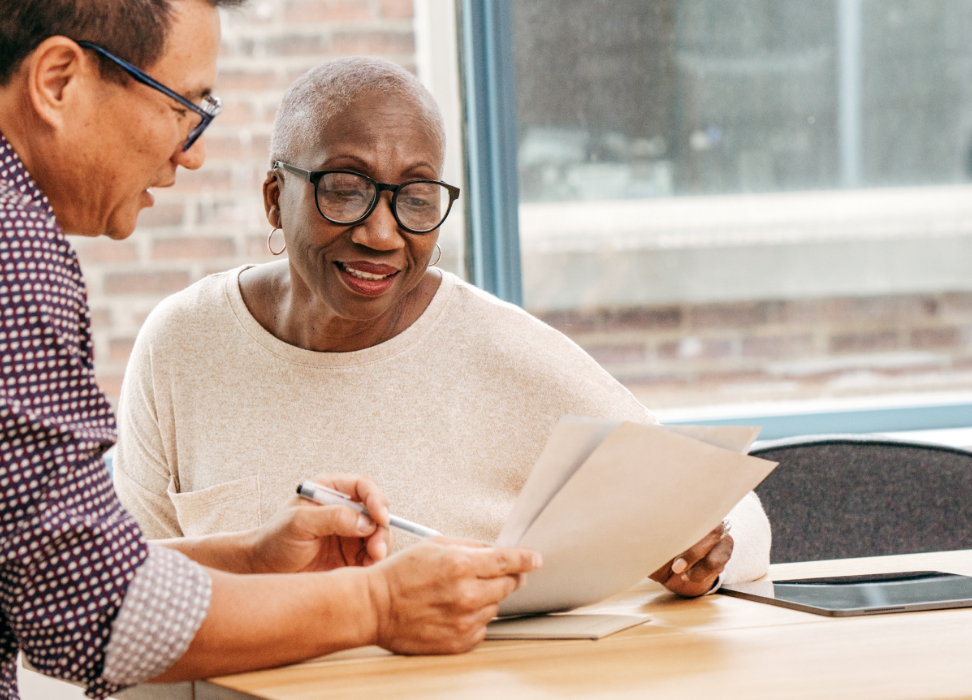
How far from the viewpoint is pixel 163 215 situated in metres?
2.38

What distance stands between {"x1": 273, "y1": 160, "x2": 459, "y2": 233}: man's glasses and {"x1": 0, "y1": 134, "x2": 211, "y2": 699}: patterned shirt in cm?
60

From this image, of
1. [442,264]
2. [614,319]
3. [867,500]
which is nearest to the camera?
[867,500]

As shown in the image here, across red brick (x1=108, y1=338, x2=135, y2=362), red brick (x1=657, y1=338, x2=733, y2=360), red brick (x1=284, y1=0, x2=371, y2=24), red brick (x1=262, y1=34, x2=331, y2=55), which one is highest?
red brick (x1=284, y1=0, x2=371, y2=24)

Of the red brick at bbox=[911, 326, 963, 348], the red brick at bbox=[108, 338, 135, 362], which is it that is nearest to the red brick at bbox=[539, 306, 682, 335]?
the red brick at bbox=[911, 326, 963, 348]

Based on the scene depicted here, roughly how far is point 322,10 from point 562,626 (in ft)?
6.05

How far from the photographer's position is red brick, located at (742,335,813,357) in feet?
9.05

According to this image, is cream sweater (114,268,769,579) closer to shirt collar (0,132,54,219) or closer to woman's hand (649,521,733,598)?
woman's hand (649,521,733,598)

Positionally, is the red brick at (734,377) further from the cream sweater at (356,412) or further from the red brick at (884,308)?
the cream sweater at (356,412)

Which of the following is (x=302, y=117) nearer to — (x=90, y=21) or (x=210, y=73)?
(x=210, y=73)

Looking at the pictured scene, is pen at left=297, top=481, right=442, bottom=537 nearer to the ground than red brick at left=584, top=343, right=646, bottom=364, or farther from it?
nearer to the ground

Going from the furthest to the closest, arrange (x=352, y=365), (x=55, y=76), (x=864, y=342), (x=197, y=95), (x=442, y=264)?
(x=864, y=342) < (x=442, y=264) < (x=352, y=365) < (x=197, y=95) < (x=55, y=76)

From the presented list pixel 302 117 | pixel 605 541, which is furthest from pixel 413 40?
pixel 605 541

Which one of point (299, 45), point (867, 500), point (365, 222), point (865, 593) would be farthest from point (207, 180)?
point (865, 593)

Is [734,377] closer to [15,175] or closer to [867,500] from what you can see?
[867,500]
